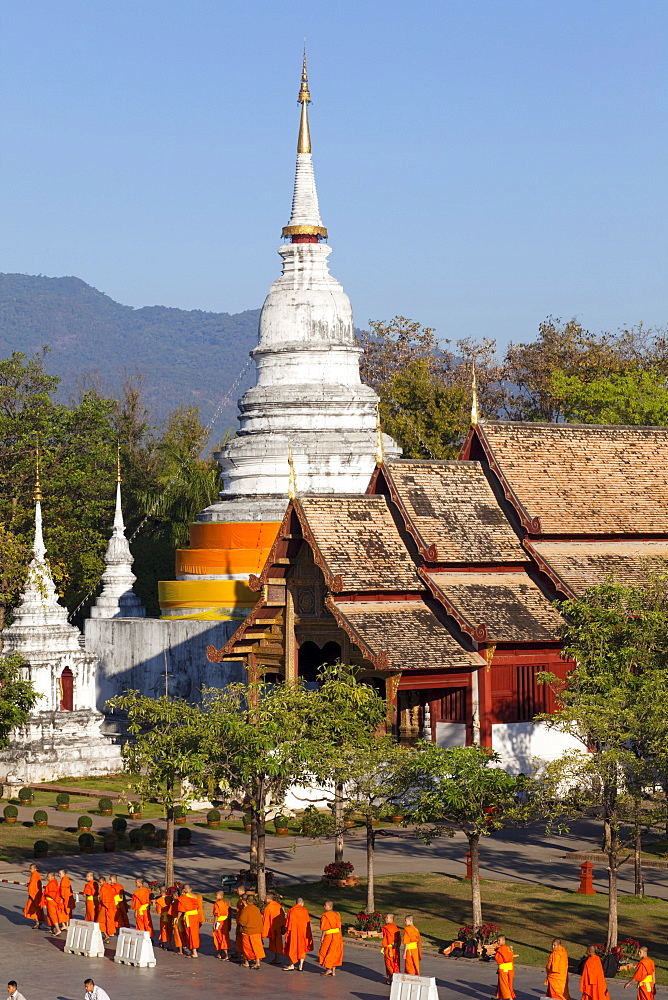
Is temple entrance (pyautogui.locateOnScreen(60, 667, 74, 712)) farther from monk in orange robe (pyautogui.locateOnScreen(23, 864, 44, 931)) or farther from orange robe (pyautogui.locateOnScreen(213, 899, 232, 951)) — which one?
orange robe (pyautogui.locateOnScreen(213, 899, 232, 951))

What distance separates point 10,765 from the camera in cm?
5300

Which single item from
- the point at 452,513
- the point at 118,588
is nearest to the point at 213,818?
the point at 452,513

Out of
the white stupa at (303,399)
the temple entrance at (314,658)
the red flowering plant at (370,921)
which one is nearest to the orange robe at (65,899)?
the red flowering plant at (370,921)

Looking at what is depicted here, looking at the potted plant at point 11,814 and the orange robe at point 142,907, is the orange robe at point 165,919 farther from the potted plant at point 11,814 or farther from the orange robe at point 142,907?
the potted plant at point 11,814

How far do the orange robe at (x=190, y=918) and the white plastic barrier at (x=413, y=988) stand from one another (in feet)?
16.0

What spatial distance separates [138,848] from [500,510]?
14286mm

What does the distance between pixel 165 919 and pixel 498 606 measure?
1732 cm

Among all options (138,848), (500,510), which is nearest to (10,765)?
(138,848)

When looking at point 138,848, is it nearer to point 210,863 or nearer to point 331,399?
point 210,863

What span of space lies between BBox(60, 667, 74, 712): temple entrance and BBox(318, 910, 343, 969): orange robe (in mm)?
28447

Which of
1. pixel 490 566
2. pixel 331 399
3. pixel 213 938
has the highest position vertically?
pixel 331 399

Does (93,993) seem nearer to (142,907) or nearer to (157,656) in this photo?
(142,907)

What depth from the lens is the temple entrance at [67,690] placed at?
55.6 meters

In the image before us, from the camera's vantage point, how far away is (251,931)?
28.7m
